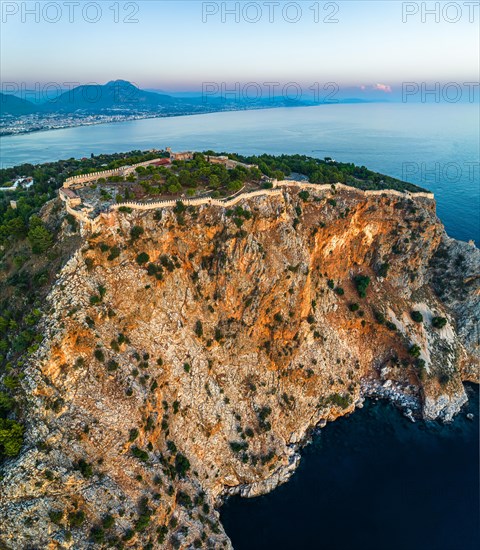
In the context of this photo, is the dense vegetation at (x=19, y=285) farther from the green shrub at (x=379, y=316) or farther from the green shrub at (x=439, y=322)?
the green shrub at (x=439, y=322)

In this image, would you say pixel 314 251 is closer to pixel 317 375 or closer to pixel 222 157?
pixel 317 375

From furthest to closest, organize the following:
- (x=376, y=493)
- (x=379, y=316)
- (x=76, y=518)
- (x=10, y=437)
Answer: (x=379, y=316) → (x=376, y=493) → (x=76, y=518) → (x=10, y=437)

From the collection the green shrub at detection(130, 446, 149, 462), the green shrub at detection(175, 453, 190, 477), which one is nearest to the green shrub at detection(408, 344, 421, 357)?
the green shrub at detection(175, 453, 190, 477)

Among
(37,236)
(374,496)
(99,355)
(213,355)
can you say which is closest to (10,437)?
(99,355)

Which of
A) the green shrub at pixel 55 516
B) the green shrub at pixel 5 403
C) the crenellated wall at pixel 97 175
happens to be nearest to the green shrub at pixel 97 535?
the green shrub at pixel 55 516

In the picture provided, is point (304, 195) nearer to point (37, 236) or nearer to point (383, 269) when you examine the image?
point (383, 269)

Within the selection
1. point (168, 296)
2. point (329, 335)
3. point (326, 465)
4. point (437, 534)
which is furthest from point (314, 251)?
point (437, 534)
